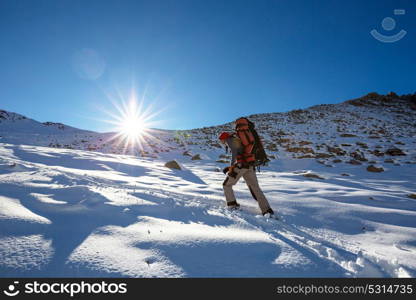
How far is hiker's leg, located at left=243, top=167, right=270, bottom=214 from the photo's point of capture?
11.7 feet

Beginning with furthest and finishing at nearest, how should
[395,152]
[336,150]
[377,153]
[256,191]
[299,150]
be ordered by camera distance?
[299,150]
[336,150]
[377,153]
[395,152]
[256,191]

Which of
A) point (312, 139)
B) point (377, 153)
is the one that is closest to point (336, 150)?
point (377, 153)

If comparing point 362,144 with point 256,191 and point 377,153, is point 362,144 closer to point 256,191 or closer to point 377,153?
point 377,153

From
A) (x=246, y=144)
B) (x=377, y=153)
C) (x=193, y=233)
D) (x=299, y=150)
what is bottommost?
(x=193, y=233)

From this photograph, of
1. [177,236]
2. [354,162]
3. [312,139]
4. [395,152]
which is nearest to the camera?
[177,236]

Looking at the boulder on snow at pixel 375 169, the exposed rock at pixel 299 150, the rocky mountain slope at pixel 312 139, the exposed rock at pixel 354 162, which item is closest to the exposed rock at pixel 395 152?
the rocky mountain slope at pixel 312 139

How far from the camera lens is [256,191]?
3621mm

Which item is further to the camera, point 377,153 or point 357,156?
point 377,153

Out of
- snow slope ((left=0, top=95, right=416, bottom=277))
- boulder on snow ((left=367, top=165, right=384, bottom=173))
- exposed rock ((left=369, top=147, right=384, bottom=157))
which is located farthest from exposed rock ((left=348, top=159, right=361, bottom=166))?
snow slope ((left=0, top=95, right=416, bottom=277))

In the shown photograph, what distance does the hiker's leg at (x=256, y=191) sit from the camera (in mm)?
3564

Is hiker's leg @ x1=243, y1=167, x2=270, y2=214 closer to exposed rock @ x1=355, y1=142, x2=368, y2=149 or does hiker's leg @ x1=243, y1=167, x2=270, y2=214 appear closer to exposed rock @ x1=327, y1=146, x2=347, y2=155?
exposed rock @ x1=327, y1=146, x2=347, y2=155

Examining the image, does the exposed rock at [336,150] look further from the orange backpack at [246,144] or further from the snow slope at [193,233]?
the orange backpack at [246,144]

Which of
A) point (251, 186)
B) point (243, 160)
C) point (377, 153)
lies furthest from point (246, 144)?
point (377, 153)

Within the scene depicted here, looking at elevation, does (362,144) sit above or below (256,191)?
above
